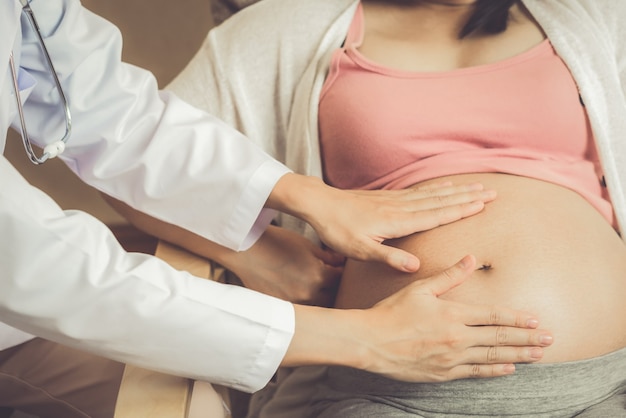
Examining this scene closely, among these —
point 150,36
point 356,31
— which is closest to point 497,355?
point 356,31

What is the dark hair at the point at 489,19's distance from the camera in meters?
1.25

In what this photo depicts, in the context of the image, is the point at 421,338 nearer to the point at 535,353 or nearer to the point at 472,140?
the point at 535,353

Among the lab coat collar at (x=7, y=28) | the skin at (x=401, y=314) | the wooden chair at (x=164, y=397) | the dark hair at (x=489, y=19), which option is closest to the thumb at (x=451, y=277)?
the skin at (x=401, y=314)

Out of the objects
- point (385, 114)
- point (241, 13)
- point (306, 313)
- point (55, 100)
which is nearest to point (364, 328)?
point (306, 313)

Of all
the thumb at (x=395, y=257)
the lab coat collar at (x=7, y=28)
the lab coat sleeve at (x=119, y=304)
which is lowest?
the thumb at (x=395, y=257)

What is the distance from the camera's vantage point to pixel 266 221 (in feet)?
3.67

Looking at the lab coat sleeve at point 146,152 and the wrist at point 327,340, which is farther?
the lab coat sleeve at point 146,152

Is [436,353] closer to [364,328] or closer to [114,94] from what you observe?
[364,328]

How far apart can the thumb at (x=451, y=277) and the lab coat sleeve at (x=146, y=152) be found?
0.29 m

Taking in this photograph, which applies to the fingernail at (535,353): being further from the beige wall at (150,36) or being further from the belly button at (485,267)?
the beige wall at (150,36)

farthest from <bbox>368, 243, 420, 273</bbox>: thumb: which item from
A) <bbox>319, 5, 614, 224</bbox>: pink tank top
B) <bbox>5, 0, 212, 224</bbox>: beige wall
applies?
<bbox>5, 0, 212, 224</bbox>: beige wall

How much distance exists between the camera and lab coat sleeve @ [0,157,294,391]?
72 centimetres

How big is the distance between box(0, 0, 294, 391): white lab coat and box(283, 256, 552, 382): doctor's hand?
0.05 metres

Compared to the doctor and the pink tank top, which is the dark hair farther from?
the doctor
